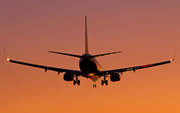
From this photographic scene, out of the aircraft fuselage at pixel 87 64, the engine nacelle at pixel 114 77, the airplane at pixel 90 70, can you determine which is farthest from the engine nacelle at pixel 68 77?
the engine nacelle at pixel 114 77

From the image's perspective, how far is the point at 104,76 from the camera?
60.8 m

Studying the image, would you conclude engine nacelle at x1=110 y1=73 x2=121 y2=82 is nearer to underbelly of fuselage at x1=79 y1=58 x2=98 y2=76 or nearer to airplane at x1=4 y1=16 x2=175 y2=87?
airplane at x1=4 y1=16 x2=175 y2=87

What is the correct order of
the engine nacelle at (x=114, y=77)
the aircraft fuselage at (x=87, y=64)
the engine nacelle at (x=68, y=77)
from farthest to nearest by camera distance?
1. the engine nacelle at (x=68, y=77)
2. the engine nacelle at (x=114, y=77)
3. the aircraft fuselage at (x=87, y=64)

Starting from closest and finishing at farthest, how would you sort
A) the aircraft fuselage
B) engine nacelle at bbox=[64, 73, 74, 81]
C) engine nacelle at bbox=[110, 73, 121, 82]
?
1. the aircraft fuselage
2. engine nacelle at bbox=[110, 73, 121, 82]
3. engine nacelle at bbox=[64, 73, 74, 81]

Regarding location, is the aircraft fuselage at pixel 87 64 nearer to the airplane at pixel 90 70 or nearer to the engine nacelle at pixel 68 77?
the airplane at pixel 90 70

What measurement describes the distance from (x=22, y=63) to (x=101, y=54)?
17333mm

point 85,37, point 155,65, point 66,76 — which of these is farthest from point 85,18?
point 155,65

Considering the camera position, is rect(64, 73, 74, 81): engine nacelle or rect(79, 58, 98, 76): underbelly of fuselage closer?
rect(79, 58, 98, 76): underbelly of fuselage

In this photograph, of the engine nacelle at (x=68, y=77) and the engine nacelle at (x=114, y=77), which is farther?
the engine nacelle at (x=68, y=77)

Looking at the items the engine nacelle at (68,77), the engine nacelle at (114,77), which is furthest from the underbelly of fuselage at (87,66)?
the engine nacelle at (68,77)

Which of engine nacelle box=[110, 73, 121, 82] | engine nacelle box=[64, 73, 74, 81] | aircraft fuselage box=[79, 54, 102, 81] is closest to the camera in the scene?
aircraft fuselage box=[79, 54, 102, 81]

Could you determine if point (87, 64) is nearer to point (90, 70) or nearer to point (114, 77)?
point (90, 70)

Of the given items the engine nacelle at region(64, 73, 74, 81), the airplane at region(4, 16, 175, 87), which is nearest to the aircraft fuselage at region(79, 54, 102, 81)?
the airplane at region(4, 16, 175, 87)

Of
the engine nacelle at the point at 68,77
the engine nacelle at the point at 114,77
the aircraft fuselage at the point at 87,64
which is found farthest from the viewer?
the engine nacelle at the point at 68,77
